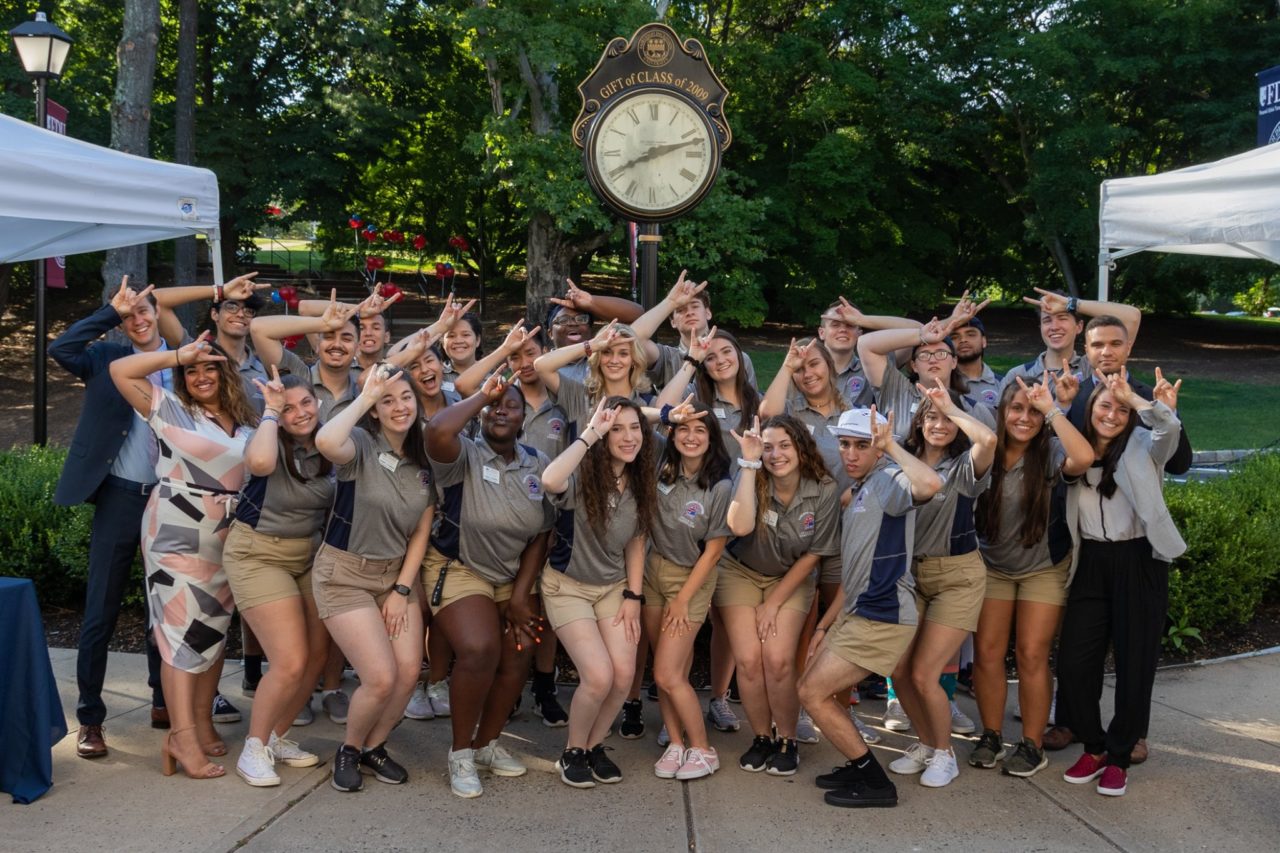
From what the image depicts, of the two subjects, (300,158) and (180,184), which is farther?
(300,158)

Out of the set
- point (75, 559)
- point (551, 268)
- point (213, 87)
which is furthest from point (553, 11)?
point (75, 559)

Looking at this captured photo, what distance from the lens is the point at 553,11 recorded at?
56.0 feet

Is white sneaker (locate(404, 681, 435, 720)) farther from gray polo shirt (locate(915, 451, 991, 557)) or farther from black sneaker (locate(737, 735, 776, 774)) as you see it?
gray polo shirt (locate(915, 451, 991, 557))

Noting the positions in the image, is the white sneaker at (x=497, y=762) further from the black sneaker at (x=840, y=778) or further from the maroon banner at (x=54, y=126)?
the maroon banner at (x=54, y=126)

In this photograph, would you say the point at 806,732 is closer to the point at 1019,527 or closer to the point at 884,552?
the point at 884,552

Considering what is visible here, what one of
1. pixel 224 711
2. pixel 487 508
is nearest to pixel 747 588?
pixel 487 508

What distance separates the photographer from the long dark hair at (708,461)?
15.8ft

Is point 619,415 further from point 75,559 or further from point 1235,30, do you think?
point 1235,30

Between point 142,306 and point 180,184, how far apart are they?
771 mm

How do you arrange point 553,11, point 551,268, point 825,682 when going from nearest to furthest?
point 825,682 → point 553,11 → point 551,268

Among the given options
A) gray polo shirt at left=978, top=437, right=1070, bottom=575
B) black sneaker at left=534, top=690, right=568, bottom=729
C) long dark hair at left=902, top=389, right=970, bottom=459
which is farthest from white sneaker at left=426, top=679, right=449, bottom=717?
gray polo shirt at left=978, top=437, right=1070, bottom=575

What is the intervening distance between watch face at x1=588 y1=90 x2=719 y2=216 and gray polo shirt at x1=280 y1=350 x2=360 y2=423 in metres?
1.79

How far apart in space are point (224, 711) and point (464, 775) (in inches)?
58.0

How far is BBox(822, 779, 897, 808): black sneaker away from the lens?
14.5ft
